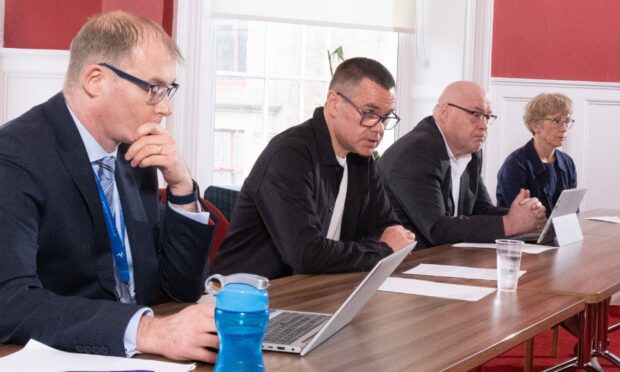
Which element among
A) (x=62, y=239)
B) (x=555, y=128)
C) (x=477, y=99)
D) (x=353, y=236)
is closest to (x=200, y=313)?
(x=62, y=239)

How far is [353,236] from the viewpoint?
122 inches

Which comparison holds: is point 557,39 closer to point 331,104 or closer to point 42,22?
point 42,22

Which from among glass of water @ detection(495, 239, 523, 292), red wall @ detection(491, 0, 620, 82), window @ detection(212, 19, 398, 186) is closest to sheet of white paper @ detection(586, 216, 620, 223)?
window @ detection(212, 19, 398, 186)

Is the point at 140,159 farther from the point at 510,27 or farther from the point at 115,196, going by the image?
the point at 510,27

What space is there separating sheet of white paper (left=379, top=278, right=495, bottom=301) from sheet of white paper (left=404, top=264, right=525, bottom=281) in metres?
0.16

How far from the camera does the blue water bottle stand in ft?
3.92

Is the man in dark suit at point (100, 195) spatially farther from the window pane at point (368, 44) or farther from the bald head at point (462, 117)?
the window pane at point (368, 44)

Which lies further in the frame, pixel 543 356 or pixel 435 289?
pixel 543 356

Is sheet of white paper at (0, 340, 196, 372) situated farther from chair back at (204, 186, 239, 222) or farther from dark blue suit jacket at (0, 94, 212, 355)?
chair back at (204, 186, 239, 222)

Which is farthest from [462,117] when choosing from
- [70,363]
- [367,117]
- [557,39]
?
[70,363]

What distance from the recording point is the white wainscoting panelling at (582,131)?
20.3 ft

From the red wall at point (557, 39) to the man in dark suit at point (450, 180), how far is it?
87.1 inches

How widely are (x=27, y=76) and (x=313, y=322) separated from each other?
3.32 m

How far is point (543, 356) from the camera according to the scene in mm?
4371
